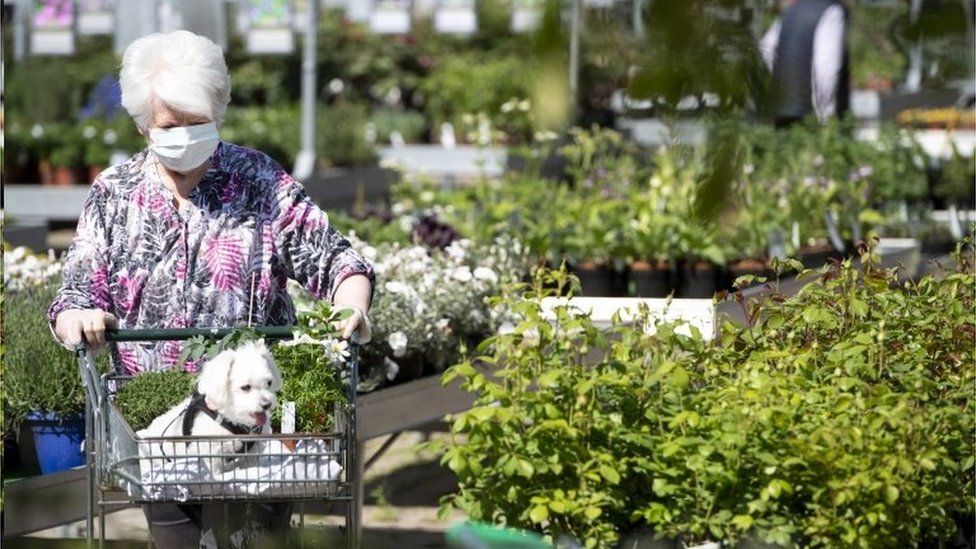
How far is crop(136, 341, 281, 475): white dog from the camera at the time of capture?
2.85 meters

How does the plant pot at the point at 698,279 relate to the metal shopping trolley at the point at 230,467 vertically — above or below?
below

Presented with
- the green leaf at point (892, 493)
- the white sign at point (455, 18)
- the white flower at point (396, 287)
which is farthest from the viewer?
the white sign at point (455, 18)

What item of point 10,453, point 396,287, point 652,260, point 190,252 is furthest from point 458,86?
point 190,252

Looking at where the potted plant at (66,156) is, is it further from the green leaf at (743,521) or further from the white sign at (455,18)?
the green leaf at (743,521)

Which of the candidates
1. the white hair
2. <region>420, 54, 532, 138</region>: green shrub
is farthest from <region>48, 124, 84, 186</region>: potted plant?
the white hair

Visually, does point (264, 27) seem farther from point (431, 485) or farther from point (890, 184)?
point (431, 485)

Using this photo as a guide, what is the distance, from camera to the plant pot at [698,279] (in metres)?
A: 6.90

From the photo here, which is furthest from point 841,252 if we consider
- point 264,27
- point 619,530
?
point 264,27

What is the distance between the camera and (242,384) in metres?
2.85

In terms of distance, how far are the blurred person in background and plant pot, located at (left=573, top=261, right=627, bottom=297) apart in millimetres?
4640

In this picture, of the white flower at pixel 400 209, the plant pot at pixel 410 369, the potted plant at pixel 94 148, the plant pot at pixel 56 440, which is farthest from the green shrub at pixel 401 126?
the plant pot at pixel 56 440

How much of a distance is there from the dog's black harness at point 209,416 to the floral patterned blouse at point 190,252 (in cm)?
43

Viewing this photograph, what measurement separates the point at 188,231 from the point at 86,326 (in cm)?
32

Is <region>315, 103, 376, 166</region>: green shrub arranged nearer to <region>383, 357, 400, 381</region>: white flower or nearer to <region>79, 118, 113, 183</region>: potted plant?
<region>79, 118, 113, 183</region>: potted plant
